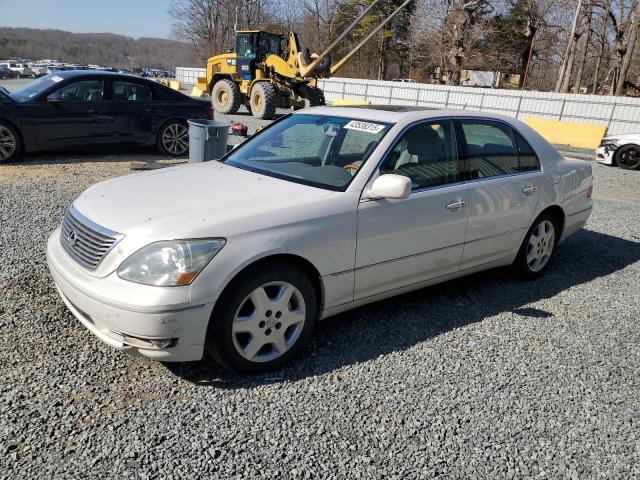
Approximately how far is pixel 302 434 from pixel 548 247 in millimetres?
3472

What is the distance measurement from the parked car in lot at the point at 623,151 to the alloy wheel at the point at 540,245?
999 centimetres

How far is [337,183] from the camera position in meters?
3.47

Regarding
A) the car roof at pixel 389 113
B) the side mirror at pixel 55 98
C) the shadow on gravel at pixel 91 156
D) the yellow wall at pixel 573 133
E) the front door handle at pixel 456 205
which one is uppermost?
the car roof at pixel 389 113

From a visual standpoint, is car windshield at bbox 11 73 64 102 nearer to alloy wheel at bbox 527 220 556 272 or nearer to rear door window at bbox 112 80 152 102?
rear door window at bbox 112 80 152 102

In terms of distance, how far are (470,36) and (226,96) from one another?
74.8ft

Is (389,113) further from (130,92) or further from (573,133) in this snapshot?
(573,133)

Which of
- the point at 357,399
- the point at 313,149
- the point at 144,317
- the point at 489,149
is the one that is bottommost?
the point at 357,399

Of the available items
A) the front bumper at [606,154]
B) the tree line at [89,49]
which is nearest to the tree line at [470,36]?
the front bumper at [606,154]

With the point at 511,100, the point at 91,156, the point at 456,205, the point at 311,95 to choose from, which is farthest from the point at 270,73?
the point at 456,205

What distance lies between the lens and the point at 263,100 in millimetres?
17422

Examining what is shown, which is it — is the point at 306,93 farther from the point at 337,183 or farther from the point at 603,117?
the point at 337,183

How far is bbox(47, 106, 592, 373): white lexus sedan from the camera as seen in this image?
277 centimetres

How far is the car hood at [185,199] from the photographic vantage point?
9.55 ft

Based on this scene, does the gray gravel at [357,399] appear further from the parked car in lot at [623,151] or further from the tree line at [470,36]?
the tree line at [470,36]
